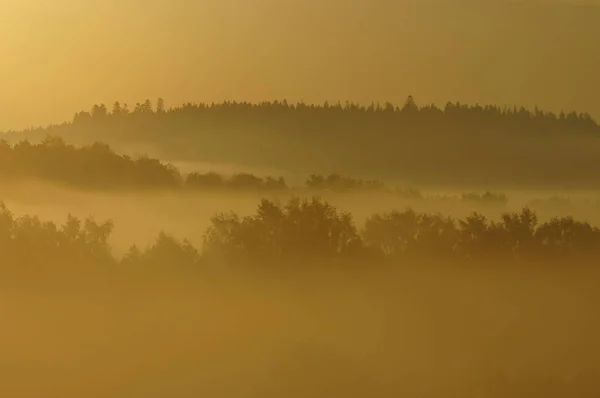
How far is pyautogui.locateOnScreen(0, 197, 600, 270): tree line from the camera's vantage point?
1479mm

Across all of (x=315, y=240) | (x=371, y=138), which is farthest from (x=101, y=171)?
(x=371, y=138)

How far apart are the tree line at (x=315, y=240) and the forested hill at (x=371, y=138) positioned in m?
0.10

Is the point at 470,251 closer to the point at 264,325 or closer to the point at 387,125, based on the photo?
the point at 387,125

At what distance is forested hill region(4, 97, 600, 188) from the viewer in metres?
1.55

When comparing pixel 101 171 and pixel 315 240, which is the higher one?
pixel 101 171

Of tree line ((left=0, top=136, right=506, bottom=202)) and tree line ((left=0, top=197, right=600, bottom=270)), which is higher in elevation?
tree line ((left=0, top=136, right=506, bottom=202))

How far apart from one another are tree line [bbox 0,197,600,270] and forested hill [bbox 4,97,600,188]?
0.10 meters

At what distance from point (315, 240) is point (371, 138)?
271 mm

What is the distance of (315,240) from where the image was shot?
154cm

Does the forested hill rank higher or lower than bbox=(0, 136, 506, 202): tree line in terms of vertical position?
higher

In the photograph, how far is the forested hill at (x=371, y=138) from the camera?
5.07 feet

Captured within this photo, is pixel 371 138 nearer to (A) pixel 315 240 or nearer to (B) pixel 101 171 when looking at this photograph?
(A) pixel 315 240

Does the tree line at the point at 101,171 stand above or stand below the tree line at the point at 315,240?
above

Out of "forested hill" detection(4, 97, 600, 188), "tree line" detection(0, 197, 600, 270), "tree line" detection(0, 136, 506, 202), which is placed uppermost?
"forested hill" detection(4, 97, 600, 188)
